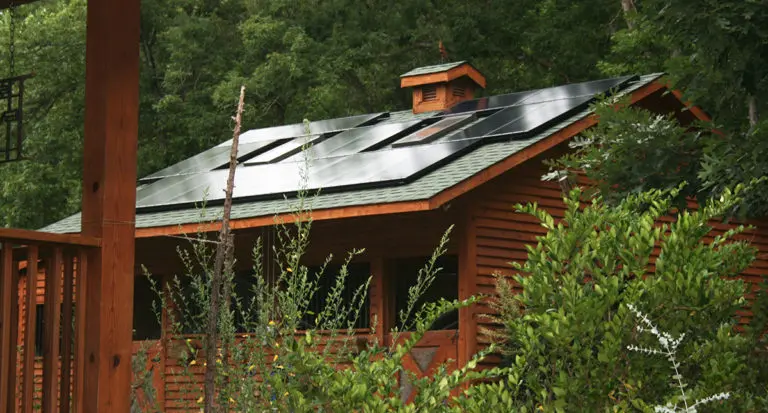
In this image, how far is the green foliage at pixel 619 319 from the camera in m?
5.66

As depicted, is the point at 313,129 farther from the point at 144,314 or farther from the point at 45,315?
the point at 45,315

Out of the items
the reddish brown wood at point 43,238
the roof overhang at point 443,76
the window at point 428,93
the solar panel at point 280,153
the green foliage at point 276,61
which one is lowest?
the reddish brown wood at point 43,238

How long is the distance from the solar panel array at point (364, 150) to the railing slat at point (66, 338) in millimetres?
7865

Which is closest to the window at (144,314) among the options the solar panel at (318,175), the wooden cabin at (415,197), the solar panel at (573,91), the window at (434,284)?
the wooden cabin at (415,197)

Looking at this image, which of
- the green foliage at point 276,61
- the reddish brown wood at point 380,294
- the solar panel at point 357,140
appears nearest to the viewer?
the reddish brown wood at point 380,294

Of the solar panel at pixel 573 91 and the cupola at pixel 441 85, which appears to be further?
the cupola at pixel 441 85

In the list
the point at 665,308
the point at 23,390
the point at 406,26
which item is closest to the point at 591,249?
the point at 665,308

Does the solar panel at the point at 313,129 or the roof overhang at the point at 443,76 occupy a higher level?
the roof overhang at the point at 443,76

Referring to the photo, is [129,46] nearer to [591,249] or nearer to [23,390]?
[23,390]

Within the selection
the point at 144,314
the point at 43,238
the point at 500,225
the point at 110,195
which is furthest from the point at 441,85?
the point at 43,238

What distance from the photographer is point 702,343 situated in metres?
6.02

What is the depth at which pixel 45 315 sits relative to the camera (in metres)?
6.07

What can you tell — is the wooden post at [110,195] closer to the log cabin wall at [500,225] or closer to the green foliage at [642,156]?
the green foliage at [642,156]

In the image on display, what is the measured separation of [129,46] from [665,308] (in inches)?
118
